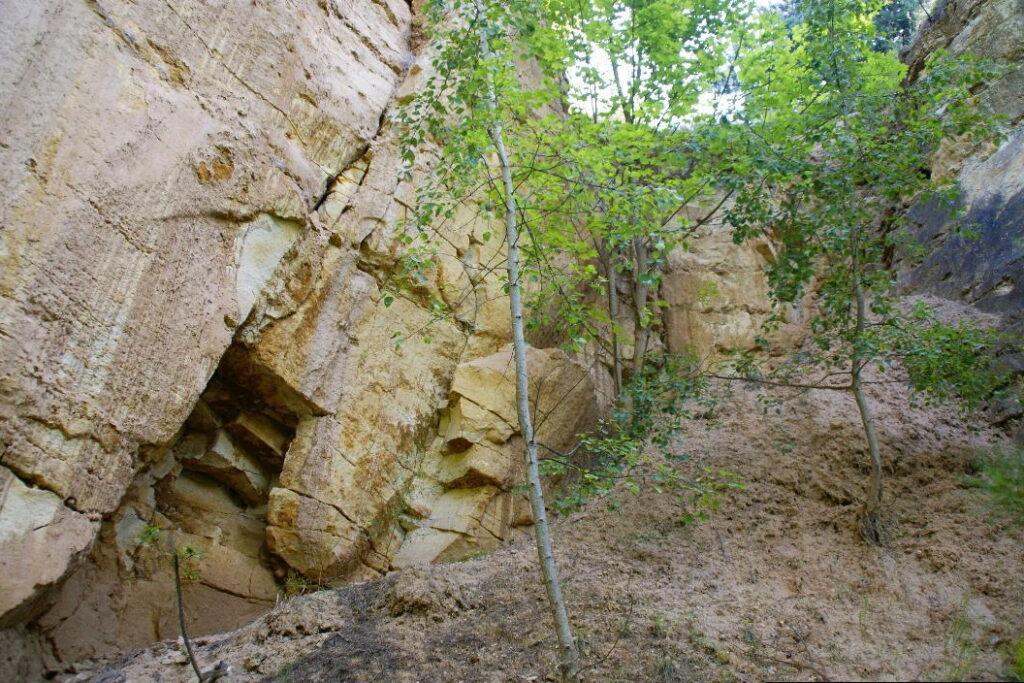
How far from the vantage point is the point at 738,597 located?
7.95m

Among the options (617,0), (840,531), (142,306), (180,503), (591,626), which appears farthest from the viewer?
(617,0)

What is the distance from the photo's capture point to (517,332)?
7.29m

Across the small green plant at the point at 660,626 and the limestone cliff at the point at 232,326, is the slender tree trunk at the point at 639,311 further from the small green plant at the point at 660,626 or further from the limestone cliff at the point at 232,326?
the small green plant at the point at 660,626

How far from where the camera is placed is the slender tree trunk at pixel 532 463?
613 cm

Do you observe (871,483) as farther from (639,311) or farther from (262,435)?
(262,435)

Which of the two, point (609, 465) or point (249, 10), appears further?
point (249, 10)

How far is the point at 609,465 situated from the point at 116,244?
5655 mm

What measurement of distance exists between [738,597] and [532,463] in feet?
9.84

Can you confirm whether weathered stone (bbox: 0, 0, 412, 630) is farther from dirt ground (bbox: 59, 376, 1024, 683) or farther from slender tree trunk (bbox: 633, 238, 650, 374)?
slender tree trunk (bbox: 633, 238, 650, 374)

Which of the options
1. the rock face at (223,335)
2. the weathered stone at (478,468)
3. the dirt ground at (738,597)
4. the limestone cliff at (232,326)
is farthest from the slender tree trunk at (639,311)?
the weathered stone at (478,468)

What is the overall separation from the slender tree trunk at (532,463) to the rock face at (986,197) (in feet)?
Answer: 21.8

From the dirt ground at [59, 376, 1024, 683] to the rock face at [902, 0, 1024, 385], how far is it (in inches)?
84.7

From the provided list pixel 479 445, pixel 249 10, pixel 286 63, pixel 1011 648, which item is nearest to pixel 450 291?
pixel 479 445

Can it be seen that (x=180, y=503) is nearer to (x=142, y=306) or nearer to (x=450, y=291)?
(x=142, y=306)
